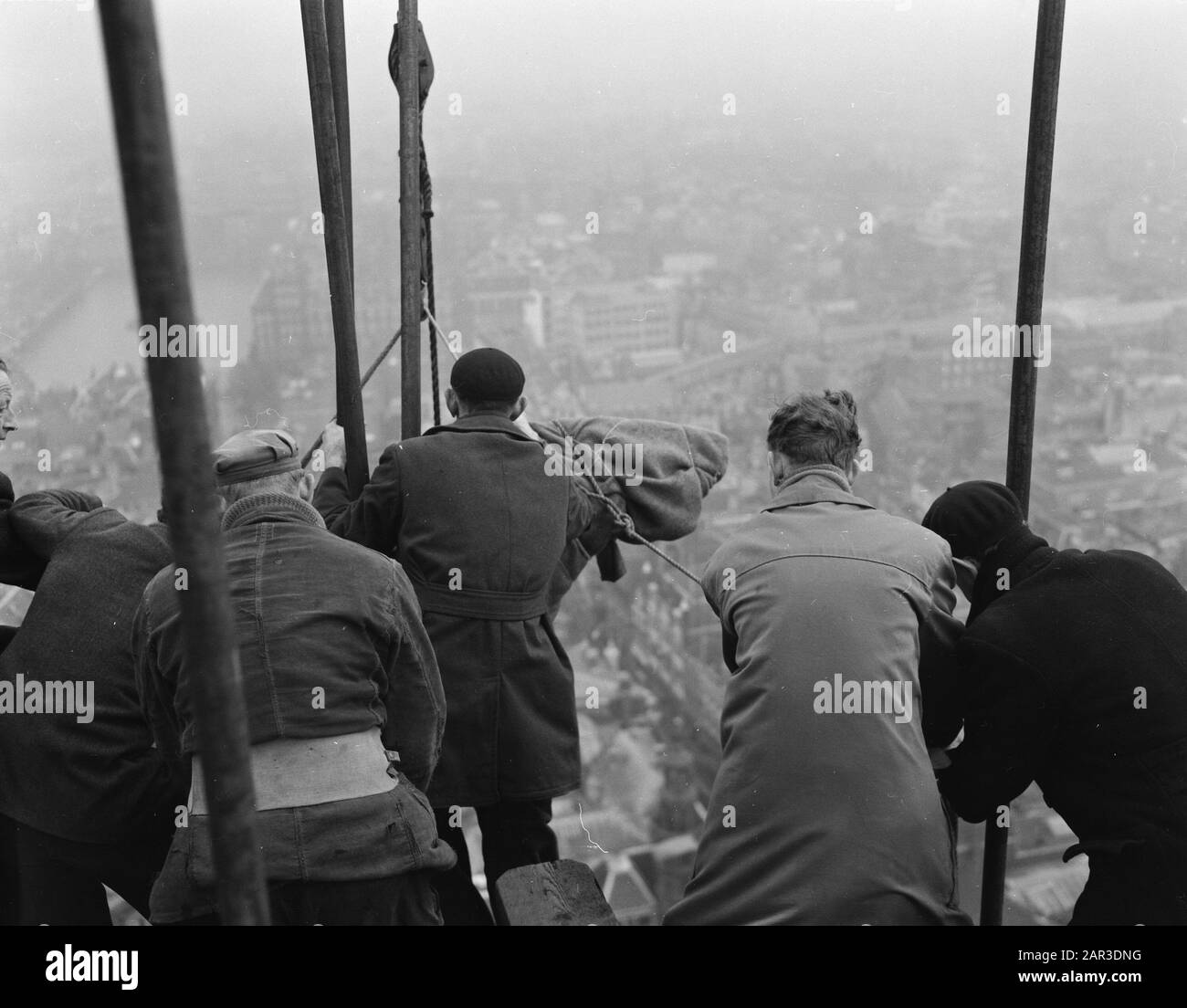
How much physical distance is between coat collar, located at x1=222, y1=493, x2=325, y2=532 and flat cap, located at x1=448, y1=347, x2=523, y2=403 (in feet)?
3.00

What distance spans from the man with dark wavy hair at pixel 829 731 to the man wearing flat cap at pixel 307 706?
630mm

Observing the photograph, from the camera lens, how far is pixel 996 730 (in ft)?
9.17

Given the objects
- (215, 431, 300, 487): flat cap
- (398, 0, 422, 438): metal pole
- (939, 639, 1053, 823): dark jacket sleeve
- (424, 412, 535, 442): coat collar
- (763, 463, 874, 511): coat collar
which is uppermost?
(398, 0, 422, 438): metal pole

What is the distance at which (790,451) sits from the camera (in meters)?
2.98

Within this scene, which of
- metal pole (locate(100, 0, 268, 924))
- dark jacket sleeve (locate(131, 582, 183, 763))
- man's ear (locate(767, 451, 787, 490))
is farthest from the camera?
man's ear (locate(767, 451, 787, 490))

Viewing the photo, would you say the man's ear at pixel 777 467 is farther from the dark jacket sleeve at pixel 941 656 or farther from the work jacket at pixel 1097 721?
the work jacket at pixel 1097 721

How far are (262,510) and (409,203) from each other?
1641 millimetres

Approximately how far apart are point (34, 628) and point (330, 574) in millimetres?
846

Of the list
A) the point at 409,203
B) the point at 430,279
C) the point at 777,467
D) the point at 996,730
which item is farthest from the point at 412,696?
the point at 430,279

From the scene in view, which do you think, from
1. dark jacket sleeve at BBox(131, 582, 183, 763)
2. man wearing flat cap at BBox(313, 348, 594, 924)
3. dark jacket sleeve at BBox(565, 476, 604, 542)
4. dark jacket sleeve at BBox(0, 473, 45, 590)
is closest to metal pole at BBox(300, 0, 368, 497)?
man wearing flat cap at BBox(313, 348, 594, 924)

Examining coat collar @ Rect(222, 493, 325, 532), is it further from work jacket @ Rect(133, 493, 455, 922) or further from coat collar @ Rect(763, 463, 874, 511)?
coat collar @ Rect(763, 463, 874, 511)

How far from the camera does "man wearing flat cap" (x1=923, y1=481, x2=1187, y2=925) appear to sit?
2.72 meters

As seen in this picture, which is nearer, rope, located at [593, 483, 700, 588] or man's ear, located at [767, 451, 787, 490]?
man's ear, located at [767, 451, 787, 490]
